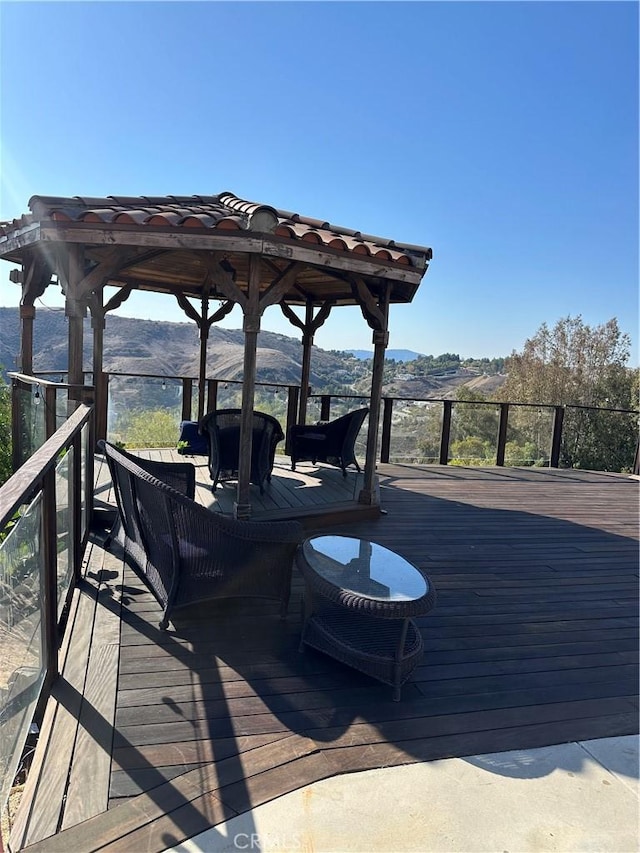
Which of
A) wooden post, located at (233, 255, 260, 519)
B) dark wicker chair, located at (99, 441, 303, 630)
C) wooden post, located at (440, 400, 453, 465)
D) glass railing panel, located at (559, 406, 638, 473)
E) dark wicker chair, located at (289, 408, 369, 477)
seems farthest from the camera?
glass railing panel, located at (559, 406, 638, 473)

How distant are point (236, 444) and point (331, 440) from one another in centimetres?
136

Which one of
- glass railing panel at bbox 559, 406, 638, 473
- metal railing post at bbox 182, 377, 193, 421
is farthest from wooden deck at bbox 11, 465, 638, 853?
glass railing panel at bbox 559, 406, 638, 473

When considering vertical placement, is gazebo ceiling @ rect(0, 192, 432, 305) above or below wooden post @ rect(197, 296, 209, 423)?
above

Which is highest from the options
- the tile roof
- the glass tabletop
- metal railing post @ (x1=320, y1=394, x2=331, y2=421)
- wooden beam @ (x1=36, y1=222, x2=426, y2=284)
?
the tile roof

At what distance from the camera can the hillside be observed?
19.9 meters

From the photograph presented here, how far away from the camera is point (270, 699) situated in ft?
7.17

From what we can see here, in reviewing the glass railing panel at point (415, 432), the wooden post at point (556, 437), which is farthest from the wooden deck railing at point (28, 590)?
the wooden post at point (556, 437)

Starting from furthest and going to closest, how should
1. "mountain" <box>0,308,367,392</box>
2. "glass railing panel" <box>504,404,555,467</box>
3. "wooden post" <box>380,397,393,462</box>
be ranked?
"mountain" <box>0,308,367,392</box>
"glass railing panel" <box>504,404,555,467</box>
"wooden post" <box>380,397,393,462</box>

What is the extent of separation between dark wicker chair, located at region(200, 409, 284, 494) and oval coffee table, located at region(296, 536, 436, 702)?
232 centimetres

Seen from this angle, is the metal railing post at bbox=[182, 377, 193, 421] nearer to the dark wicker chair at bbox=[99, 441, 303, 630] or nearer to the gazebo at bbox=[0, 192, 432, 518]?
the gazebo at bbox=[0, 192, 432, 518]

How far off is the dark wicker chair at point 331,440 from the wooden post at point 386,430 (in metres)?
1.67

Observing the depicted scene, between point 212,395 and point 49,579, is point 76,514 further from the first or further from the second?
point 212,395

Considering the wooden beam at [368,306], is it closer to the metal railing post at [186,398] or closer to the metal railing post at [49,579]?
the metal railing post at [49,579]

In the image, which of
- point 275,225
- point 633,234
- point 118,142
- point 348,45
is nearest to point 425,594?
point 275,225
